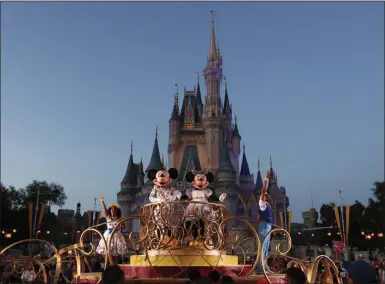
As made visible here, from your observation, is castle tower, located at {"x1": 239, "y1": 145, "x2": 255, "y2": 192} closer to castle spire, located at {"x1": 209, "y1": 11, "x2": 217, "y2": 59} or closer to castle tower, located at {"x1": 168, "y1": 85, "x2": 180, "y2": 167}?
castle tower, located at {"x1": 168, "y1": 85, "x2": 180, "y2": 167}

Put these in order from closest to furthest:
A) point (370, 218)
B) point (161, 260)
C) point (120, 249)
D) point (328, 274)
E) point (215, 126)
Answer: point (328, 274) < point (161, 260) < point (120, 249) < point (370, 218) < point (215, 126)

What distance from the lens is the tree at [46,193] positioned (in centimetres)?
5133

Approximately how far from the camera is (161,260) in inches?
238

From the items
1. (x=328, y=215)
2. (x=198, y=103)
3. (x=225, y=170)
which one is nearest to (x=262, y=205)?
(x=225, y=170)

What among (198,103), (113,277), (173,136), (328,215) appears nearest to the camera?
(113,277)

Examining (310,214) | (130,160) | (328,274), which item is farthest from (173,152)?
(328,274)

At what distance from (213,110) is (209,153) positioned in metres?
6.51

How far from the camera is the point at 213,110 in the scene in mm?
60938

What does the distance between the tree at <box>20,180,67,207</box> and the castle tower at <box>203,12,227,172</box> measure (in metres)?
21.2

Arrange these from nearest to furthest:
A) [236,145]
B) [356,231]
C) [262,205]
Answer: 1. [262,205]
2. [356,231]
3. [236,145]

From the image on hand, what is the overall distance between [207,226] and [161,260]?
0.84m

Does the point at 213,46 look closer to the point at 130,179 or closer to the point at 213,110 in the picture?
the point at 213,110

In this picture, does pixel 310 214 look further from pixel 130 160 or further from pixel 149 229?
pixel 149 229

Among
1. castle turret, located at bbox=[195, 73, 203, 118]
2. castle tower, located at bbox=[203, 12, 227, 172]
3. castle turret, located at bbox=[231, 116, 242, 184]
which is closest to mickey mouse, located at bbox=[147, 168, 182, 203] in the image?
castle tower, located at bbox=[203, 12, 227, 172]
